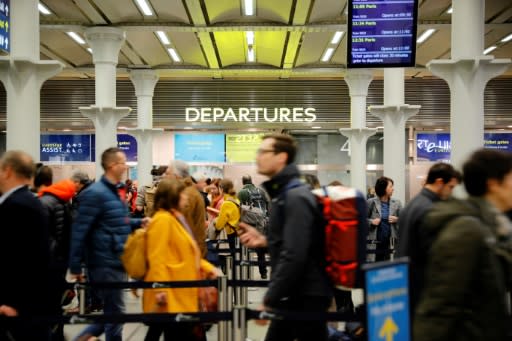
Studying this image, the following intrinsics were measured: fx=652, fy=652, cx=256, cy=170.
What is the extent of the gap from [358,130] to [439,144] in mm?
8093

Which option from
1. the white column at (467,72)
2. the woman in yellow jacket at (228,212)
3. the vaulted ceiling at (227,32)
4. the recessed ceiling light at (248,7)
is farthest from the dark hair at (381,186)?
the recessed ceiling light at (248,7)

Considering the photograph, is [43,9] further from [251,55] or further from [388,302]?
[388,302]

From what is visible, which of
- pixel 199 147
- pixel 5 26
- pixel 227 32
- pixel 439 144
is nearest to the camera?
pixel 5 26

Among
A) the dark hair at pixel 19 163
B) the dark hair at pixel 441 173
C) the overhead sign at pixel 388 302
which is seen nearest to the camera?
the overhead sign at pixel 388 302

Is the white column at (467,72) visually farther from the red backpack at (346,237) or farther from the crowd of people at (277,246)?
the red backpack at (346,237)

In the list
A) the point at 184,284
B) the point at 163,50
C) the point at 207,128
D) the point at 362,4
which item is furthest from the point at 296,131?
the point at 184,284

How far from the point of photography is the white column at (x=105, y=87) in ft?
47.8

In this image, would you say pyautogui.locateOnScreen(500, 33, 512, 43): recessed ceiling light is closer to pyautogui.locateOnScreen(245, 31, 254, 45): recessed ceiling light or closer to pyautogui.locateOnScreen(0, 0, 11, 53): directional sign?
pyautogui.locateOnScreen(245, 31, 254, 45): recessed ceiling light

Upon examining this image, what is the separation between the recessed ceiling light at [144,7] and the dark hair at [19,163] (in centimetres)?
1058

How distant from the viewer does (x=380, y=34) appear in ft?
33.4

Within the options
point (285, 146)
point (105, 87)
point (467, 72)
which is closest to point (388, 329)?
point (285, 146)

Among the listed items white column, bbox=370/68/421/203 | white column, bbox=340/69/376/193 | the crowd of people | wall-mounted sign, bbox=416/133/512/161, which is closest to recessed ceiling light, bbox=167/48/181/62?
white column, bbox=340/69/376/193

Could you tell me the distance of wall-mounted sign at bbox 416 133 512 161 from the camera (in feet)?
86.7

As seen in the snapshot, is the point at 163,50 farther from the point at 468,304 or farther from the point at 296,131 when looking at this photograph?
the point at 468,304
